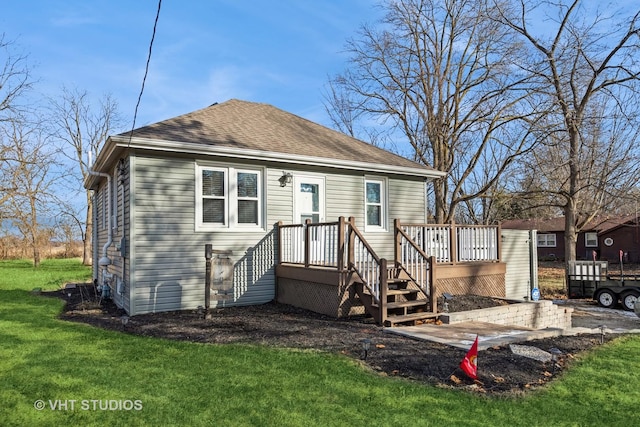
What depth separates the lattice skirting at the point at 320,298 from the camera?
24.8ft

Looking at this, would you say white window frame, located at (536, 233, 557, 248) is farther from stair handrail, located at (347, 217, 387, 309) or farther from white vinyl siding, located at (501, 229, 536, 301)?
stair handrail, located at (347, 217, 387, 309)

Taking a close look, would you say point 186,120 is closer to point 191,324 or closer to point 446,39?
point 191,324

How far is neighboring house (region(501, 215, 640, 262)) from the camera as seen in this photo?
30766 millimetres

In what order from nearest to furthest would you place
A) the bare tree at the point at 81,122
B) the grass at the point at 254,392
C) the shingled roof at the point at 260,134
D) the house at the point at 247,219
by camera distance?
the grass at the point at 254,392 → the house at the point at 247,219 → the shingled roof at the point at 260,134 → the bare tree at the point at 81,122

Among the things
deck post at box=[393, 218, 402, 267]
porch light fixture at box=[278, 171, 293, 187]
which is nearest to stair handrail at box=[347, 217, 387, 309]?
deck post at box=[393, 218, 402, 267]

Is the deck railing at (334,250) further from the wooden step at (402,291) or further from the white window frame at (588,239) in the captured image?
the white window frame at (588,239)

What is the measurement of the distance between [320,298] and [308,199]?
276 cm

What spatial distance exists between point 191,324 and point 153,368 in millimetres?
2467

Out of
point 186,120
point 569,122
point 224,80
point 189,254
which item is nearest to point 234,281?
point 189,254

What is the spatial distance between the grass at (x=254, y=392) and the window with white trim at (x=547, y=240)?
35.4 m

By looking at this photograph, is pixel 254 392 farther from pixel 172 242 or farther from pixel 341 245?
pixel 172 242

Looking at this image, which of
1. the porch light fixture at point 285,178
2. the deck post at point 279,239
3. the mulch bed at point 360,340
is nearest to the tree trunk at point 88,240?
the mulch bed at point 360,340

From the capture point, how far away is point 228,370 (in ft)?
14.8

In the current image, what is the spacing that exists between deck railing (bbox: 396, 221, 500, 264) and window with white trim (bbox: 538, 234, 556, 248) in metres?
31.4
